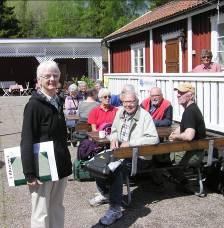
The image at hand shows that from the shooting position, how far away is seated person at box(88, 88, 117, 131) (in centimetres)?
680

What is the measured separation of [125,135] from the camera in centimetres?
545

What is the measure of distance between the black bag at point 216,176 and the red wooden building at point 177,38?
535 centimetres

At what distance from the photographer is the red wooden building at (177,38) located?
36.3 ft

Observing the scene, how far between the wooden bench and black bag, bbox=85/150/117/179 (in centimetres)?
9

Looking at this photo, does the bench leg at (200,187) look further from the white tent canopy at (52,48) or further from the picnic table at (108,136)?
the white tent canopy at (52,48)

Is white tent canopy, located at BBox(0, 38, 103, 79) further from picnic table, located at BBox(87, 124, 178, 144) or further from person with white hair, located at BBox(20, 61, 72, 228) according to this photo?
person with white hair, located at BBox(20, 61, 72, 228)

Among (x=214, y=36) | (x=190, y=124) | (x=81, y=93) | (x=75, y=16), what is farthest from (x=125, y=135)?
(x=75, y=16)

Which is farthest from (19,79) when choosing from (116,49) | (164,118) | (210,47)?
(164,118)

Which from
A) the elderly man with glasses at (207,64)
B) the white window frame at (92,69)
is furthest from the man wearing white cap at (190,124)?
the white window frame at (92,69)

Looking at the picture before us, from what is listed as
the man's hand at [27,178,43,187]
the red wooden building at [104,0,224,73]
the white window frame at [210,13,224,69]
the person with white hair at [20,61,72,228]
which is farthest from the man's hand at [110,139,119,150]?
the white window frame at [210,13,224,69]

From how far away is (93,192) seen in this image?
6.03 metres

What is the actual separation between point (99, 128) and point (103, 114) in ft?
0.79

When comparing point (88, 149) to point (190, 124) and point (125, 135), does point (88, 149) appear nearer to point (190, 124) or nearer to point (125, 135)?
point (125, 135)

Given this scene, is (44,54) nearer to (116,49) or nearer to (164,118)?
(116,49)
